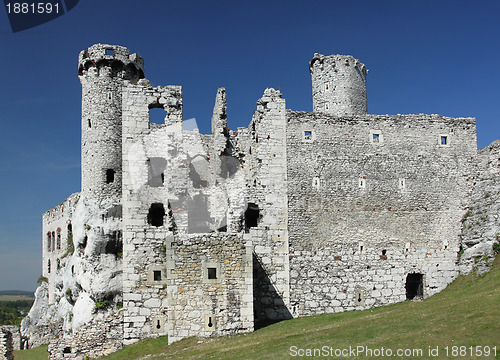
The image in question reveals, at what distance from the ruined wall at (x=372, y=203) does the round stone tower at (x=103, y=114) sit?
1053 centimetres

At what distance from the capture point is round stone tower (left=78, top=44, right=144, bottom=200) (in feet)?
101

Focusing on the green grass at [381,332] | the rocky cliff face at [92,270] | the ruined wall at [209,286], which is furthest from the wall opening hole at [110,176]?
the green grass at [381,332]

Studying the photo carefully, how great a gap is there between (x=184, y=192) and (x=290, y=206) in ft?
17.9

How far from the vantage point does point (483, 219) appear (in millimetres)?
28672

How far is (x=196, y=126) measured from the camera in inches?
1115

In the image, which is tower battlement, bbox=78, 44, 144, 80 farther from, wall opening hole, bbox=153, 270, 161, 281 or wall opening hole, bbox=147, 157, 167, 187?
wall opening hole, bbox=153, 270, 161, 281

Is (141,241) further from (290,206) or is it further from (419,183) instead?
(419,183)

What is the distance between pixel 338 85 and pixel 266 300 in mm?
15978

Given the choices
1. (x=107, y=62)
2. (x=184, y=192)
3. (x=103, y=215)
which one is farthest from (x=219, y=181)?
(x=107, y=62)

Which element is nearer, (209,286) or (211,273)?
(209,286)

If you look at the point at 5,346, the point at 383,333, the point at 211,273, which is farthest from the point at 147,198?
the point at 383,333

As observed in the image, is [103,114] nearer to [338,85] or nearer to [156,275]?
[156,275]

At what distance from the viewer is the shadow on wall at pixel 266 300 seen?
26078 mm

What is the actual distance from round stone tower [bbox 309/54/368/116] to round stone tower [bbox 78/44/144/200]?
1188 centimetres
